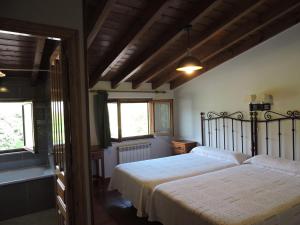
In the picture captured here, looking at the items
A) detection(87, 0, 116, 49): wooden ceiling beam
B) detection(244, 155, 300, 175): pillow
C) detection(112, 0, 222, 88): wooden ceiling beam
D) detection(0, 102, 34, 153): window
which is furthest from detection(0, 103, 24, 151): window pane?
detection(244, 155, 300, 175): pillow

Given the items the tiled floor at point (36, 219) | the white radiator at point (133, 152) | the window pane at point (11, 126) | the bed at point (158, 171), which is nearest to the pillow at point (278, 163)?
the bed at point (158, 171)

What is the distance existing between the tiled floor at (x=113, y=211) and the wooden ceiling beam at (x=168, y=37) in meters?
2.22

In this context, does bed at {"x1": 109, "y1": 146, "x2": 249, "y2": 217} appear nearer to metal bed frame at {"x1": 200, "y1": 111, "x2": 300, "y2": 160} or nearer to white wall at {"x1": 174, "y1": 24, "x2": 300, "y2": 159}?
metal bed frame at {"x1": 200, "y1": 111, "x2": 300, "y2": 160}

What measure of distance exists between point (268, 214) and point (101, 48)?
2.98 metres

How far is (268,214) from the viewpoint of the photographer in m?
2.02

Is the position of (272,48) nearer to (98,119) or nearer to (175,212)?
(175,212)

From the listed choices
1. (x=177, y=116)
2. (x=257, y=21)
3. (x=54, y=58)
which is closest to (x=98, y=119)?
(x=177, y=116)

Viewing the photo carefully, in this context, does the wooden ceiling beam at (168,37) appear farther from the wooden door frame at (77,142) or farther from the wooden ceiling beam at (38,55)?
the wooden door frame at (77,142)

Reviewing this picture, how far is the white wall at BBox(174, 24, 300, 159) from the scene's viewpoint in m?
3.44

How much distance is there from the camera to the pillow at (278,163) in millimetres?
3000

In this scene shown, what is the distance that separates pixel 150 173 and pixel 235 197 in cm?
129

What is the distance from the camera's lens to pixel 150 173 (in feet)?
10.9

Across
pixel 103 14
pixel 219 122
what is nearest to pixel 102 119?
pixel 219 122

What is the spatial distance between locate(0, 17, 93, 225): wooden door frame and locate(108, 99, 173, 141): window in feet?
10.4
